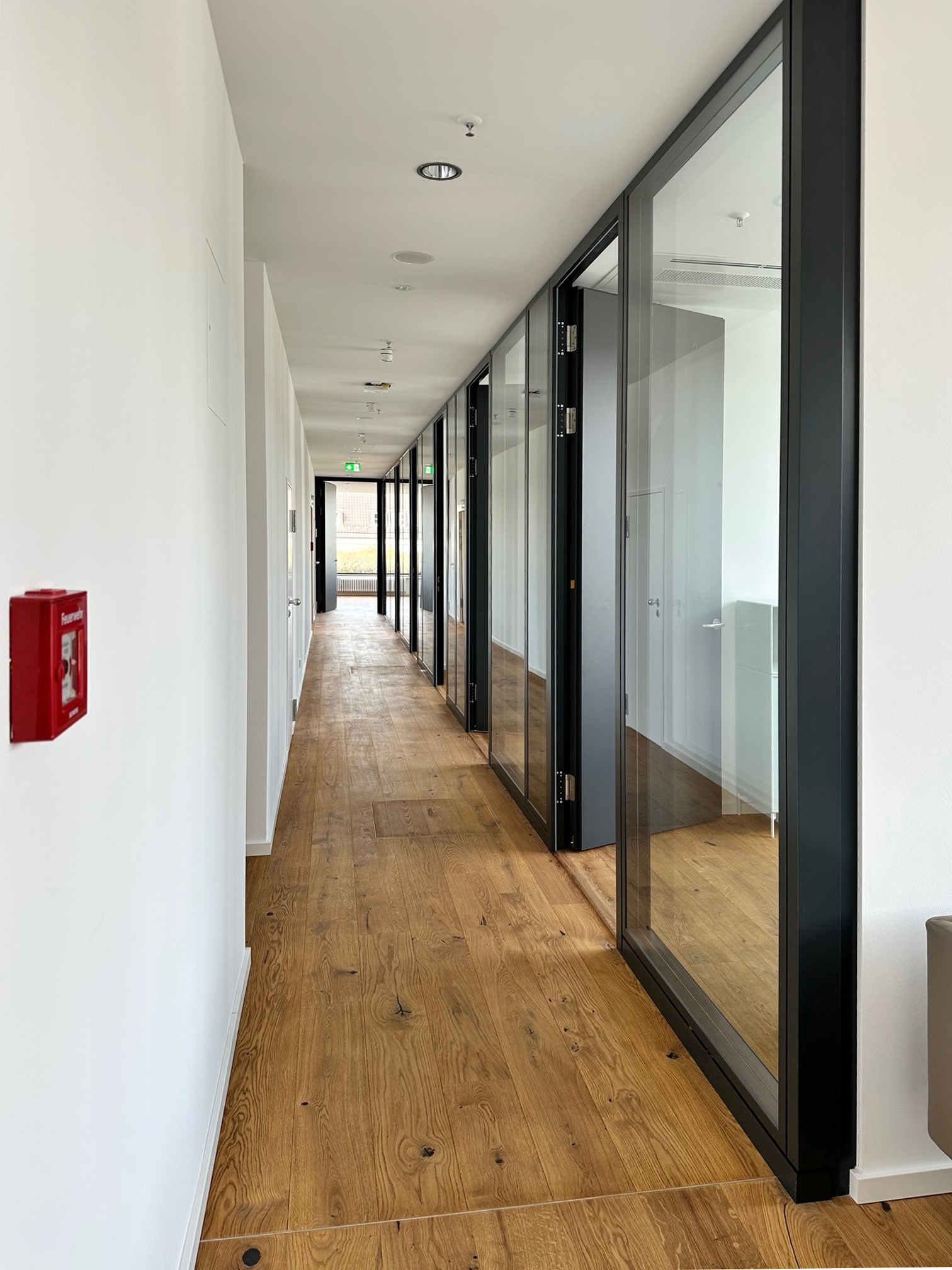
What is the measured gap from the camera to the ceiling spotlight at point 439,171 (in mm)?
2975

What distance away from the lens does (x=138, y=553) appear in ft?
4.46

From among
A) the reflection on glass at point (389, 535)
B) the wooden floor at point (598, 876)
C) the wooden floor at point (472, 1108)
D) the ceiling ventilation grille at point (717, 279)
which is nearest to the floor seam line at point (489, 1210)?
the wooden floor at point (472, 1108)

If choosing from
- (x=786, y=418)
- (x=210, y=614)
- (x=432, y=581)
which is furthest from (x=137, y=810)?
(x=432, y=581)

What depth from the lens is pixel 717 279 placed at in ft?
7.96

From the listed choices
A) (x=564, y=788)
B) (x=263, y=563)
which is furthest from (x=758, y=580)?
(x=263, y=563)

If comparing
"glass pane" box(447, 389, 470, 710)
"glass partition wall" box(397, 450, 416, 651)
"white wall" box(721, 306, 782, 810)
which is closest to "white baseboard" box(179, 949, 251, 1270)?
"white wall" box(721, 306, 782, 810)

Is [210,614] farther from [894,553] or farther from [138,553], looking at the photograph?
[894,553]

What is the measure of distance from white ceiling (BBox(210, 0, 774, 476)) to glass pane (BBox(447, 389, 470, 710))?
7.74ft

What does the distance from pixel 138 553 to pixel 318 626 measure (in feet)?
47.4

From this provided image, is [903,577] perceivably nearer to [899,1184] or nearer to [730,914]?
[730,914]

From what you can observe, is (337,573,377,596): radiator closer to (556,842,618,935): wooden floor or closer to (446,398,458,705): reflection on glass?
(446,398,458,705): reflection on glass

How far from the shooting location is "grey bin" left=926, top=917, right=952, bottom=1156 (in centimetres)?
188

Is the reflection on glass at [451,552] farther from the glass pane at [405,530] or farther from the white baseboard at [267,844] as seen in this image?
the glass pane at [405,530]

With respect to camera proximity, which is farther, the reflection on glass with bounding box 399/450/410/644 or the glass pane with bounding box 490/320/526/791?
the reflection on glass with bounding box 399/450/410/644
